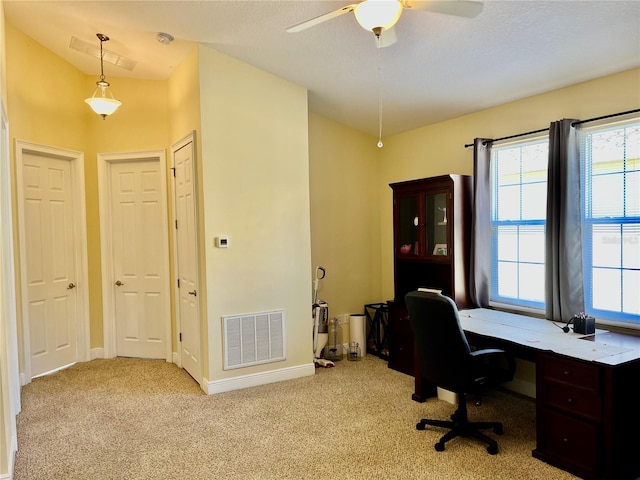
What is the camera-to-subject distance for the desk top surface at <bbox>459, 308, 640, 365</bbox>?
2482 mm

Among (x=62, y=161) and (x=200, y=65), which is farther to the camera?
(x=62, y=161)

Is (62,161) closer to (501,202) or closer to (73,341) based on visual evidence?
(73,341)

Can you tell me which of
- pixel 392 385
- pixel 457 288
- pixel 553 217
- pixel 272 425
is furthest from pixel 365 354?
pixel 553 217

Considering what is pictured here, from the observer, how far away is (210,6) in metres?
3.02

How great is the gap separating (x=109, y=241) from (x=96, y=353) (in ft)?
4.16

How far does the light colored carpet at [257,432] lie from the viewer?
2.58 meters

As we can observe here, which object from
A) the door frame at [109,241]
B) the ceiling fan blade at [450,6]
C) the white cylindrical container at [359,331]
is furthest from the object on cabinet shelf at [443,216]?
the door frame at [109,241]

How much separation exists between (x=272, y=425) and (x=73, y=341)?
282 centimetres

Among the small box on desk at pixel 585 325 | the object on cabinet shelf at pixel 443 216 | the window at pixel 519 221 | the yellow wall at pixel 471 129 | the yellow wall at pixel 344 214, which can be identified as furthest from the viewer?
the yellow wall at pixel 344 214

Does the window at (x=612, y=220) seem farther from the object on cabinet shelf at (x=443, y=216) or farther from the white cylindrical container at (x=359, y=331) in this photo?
the white cylindrical container at (x=359, y=331)

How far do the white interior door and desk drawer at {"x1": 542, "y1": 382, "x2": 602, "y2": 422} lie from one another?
284 cm

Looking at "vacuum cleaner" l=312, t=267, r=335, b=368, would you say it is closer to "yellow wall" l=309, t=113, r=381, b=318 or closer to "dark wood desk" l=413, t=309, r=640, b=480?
"yellow wall" l=309, t=113, r=381, b=318

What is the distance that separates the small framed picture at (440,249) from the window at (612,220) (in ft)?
3.66

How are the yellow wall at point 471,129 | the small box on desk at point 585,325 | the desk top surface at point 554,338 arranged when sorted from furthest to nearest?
the yellow wall at point 471,129
the small box on desk at point 585,325
the desk top surface at point 554,338
